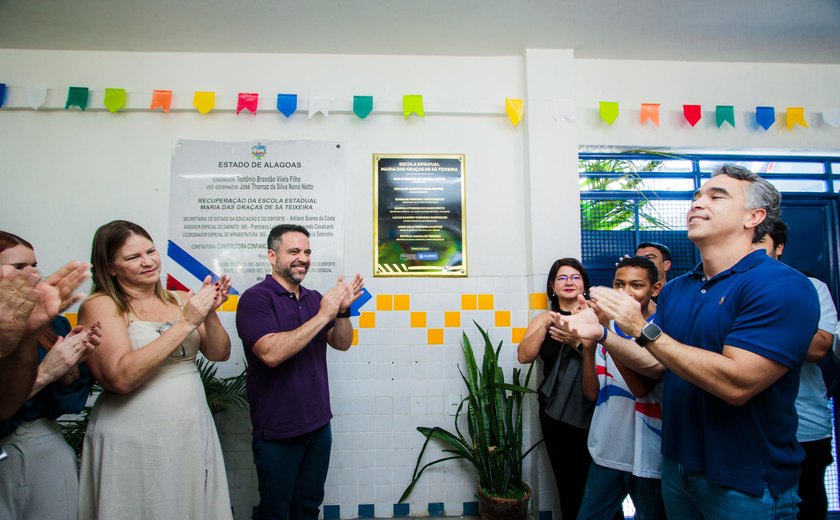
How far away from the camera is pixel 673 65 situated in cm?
344

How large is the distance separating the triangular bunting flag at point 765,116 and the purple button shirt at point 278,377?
142 inches

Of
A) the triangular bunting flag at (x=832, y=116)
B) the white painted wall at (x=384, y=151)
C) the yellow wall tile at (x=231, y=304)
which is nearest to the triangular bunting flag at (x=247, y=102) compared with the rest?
the white painted wall at (x=384, y=151)

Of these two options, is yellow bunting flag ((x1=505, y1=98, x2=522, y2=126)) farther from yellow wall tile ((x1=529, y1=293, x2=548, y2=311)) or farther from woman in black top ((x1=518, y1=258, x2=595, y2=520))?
woman in black top ((x1=518, y1=258, x2=595, y2=520))

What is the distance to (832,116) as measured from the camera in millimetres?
3395

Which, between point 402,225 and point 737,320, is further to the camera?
point 402,225

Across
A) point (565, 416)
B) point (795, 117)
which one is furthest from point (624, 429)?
point (795, 117)

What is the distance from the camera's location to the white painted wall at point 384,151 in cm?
308

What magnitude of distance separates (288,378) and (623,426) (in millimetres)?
1547

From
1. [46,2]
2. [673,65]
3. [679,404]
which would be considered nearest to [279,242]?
[679,404]

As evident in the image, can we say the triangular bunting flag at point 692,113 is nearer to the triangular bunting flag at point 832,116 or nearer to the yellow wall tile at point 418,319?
the triangular bunting flag at point 832,116

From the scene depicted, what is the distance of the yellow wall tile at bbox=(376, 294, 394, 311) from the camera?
317cm

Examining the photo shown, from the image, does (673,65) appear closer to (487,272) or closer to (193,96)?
(487,272)

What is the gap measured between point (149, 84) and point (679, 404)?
374cm

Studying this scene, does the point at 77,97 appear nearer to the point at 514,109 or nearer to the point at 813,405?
the point at 514,109
